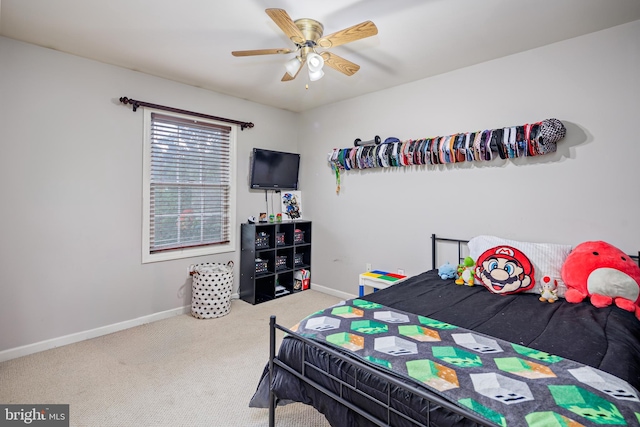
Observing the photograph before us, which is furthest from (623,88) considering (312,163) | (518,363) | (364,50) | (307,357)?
(312,163)

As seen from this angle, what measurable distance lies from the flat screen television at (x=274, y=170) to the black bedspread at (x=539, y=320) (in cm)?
234

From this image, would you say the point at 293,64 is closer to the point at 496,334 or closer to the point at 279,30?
the point at 279,30

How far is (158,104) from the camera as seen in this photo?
10.9ft

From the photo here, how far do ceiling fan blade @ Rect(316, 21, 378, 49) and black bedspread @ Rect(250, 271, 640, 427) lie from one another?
1.71 meters

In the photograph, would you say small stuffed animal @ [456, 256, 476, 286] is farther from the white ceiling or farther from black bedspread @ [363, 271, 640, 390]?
the white ceiling

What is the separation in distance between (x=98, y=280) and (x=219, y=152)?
183cm

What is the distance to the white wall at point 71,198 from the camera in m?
2.56

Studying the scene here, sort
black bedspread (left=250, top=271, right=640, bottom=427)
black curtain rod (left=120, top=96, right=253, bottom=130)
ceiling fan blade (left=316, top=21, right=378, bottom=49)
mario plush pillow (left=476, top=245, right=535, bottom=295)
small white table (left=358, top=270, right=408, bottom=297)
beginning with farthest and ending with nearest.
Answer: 1. small white table (left=358, top=270, right=408, bottom=297)
2. black curtain rod (left=120, top=96, right=253, bottom=130)
3. mario plush pillow (left=476, top=245, right=535, bottom=295)
4. ceiling fan blade (left=316, top=21, right=378, bottom=49)
5. black bedspread (left=250, top=271, right=640, bottom=427)

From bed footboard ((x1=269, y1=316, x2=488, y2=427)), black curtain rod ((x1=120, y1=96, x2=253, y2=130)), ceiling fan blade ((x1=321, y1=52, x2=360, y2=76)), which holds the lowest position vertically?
bed footboard ((x1=269, y1=316, x2=488, y2=427))

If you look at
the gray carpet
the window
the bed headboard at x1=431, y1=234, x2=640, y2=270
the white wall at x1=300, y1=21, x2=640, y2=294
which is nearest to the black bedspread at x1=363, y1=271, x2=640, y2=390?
the bed headboard at x1=431, y1=234, x2=640, y2=270

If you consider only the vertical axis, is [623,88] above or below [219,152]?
above

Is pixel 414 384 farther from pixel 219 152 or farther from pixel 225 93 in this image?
pixel 225 93

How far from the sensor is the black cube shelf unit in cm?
392

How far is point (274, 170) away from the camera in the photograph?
4273mm
